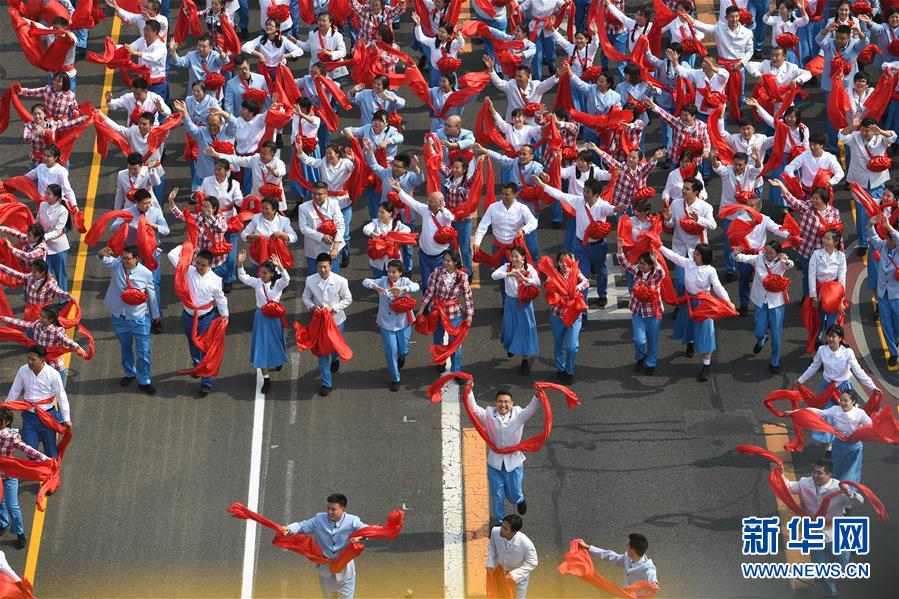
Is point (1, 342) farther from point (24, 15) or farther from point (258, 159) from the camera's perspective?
point (24, 15)

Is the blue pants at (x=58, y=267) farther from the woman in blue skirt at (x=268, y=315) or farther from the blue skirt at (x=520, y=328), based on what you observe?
the blue skirt at (x=520, y=328)

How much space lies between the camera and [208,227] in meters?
24.0

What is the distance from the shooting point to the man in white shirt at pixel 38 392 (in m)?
21.2

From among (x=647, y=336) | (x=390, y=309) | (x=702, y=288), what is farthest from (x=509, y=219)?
(x=702, y=288)

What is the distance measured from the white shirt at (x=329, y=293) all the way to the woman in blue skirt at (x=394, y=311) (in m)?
0.31

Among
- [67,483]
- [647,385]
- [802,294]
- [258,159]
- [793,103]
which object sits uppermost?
[793,103]

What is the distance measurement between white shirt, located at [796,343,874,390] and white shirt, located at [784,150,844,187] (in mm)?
3977

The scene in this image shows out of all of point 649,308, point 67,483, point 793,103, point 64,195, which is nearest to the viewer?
point 67,483

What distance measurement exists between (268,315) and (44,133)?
533 cm

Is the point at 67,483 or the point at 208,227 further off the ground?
the point at 208,227

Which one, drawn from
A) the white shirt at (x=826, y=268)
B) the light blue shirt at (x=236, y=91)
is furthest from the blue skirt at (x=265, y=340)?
the white shirt at (x=826, y=268)

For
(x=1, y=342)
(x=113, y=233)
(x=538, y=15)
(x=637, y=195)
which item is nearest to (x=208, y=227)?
(x=113, y=233)

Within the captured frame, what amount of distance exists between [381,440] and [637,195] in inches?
193

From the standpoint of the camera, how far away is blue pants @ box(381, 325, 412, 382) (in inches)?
913
